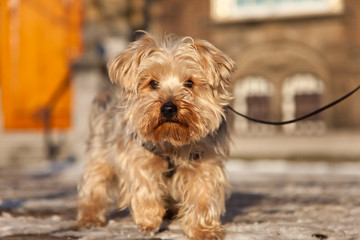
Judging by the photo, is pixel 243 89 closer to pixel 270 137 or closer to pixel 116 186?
pixel 270 137

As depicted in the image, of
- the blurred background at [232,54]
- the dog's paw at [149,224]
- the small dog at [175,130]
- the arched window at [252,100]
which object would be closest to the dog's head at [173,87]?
the small dog at [175,130]

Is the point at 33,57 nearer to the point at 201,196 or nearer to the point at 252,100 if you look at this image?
the point at 252,100

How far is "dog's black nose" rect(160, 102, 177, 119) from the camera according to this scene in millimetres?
3227

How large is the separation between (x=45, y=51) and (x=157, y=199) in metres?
12.0

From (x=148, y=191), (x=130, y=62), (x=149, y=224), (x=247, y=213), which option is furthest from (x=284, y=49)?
(x=149, y=224)

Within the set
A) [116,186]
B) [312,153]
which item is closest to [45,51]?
[312,153]

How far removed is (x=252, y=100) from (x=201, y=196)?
1357 centimetres

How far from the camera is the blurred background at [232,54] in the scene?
13234 millimetres

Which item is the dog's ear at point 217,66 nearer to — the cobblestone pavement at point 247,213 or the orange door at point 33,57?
the cobblestone pavement at point 247,213

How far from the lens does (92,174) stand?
4168 millimetres

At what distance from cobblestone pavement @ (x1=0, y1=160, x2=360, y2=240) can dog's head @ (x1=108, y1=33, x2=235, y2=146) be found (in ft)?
2.80

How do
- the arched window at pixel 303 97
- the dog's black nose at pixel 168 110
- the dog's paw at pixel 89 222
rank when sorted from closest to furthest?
the dog's black nose at pixel 168 110, the dog's paw at pixel 89 222, the arched window at pixel 303 97

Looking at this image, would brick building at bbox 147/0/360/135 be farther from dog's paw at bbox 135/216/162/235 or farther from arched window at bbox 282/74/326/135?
dog's paw at bbox 135/216/162/235

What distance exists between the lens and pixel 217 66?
11.4 feet
